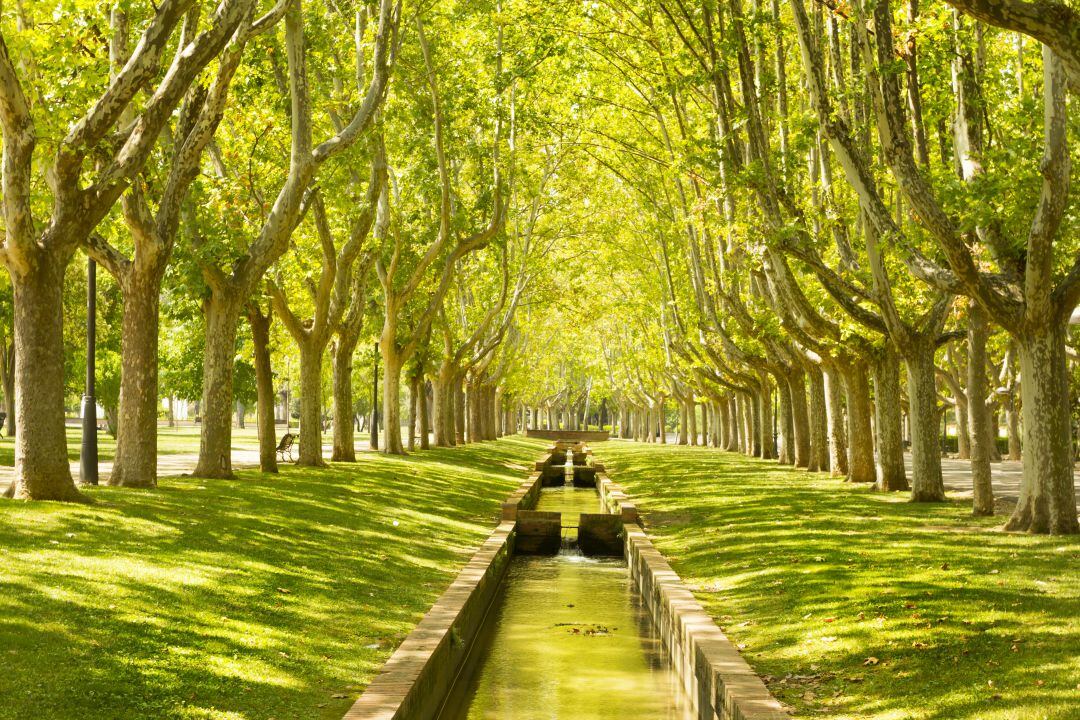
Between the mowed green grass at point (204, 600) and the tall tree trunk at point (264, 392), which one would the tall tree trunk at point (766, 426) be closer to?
the tall tree trunk at point (264, 392)

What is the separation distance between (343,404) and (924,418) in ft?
51.4

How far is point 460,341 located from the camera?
4703 centimetres

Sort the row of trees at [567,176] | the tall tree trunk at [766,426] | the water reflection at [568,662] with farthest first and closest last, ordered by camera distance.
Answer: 1. the tall tree trunk at [766,426]
2. the row of trees at [567,176]
3. the water reflection at [568,662]

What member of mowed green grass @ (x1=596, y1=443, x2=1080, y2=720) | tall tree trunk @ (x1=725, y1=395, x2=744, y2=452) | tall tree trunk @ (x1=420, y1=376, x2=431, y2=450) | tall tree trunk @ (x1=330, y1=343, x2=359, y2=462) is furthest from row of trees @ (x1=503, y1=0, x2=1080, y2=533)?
tall tree trunk @ (x1=725, y1=395, x2=744, y2=452)

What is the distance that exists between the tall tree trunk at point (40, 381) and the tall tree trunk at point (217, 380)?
6386 millimetres

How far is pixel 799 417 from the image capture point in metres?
34.3

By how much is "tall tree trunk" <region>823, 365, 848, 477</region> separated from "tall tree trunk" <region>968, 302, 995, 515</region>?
7608 mm

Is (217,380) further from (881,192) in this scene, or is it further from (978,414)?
(978,414)

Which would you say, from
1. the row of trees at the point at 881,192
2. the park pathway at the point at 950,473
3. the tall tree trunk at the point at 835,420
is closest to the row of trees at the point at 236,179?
the park pathway at the point at 950,473

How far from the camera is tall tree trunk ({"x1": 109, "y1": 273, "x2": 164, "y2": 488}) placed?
16.4 meters

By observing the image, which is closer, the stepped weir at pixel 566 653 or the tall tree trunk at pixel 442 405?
the stepped weir at pixel 566 653

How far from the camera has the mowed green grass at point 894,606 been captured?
751cm

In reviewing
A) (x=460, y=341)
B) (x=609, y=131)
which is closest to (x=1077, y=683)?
(x=609, y=131)

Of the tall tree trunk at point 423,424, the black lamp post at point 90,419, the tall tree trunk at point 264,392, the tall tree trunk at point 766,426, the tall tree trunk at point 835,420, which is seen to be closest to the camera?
the black lamp post at point 90,419
